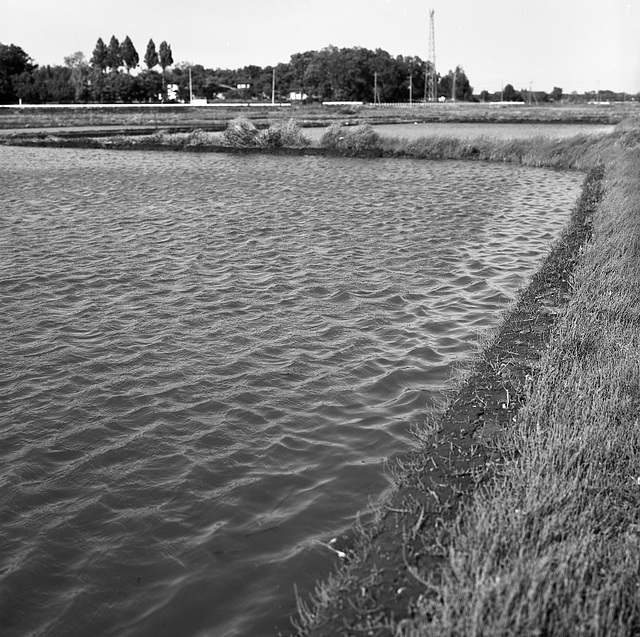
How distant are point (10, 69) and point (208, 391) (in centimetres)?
12855

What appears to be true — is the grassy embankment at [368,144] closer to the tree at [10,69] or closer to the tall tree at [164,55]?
the tree at [10,69]

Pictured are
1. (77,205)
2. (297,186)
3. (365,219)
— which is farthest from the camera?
(297,186)

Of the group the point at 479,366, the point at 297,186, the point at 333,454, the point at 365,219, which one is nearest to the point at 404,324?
the point at 479,366

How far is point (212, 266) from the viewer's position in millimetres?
14281

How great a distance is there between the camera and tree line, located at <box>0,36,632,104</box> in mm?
119188

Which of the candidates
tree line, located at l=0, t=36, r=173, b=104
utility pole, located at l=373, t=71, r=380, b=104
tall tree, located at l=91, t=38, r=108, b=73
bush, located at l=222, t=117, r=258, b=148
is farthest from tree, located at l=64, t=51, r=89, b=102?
bush, located at l=222, t=117, r=258, b=148

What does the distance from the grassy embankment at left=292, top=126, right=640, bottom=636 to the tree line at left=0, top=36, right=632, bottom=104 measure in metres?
125

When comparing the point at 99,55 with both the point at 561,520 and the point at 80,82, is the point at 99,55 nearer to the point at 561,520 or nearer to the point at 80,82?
the point at 80,82

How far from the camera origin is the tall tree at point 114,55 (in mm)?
151000

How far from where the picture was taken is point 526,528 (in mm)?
4066

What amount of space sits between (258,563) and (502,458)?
84.3 inches

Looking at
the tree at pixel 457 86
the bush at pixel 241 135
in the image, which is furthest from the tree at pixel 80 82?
the tree at pixel 457 86

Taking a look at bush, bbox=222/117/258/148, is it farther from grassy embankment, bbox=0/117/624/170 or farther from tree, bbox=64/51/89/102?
tree, bbox=64/51/89/102

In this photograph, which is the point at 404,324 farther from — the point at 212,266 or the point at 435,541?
the point at 435,541
